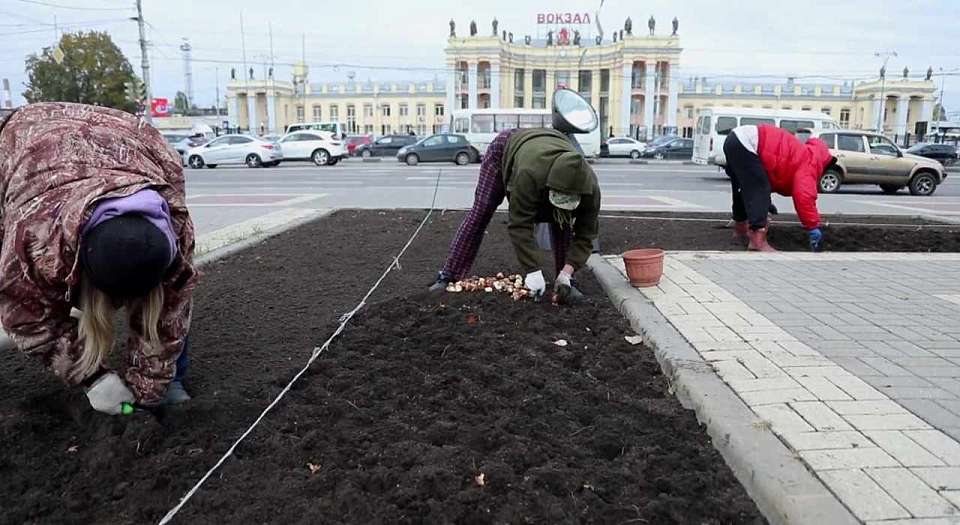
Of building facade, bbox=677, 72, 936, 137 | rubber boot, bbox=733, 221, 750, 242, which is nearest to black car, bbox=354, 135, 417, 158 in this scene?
rubber boot, bbox=733, 221, 750, 242

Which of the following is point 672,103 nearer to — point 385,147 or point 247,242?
point 385,147

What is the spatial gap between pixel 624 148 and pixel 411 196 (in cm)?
2990

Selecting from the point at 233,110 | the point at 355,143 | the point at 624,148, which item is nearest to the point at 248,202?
the point at 355,143

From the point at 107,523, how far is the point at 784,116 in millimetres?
26051

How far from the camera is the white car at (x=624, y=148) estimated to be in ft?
135

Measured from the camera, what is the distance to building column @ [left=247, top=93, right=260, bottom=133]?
8369cm

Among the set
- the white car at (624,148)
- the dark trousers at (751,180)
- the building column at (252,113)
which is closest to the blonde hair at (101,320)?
the dark trousers at (751,180)

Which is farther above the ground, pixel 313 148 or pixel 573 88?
pixel 573 88

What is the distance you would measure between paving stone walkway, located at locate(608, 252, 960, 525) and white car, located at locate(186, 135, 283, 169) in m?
22.4

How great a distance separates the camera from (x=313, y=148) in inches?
1128

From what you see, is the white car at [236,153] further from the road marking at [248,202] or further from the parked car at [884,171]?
the parked car at [884,171]

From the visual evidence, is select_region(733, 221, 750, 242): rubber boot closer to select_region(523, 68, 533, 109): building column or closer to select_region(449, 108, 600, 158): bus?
select_region(449, 108, 600, 158): bus

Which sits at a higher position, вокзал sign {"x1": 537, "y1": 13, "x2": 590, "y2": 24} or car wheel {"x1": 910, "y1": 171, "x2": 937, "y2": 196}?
вокзал sign {"x1": 537, "y1": 13, "x2": 590, "y2": 24}

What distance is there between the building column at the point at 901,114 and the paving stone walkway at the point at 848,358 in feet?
294
